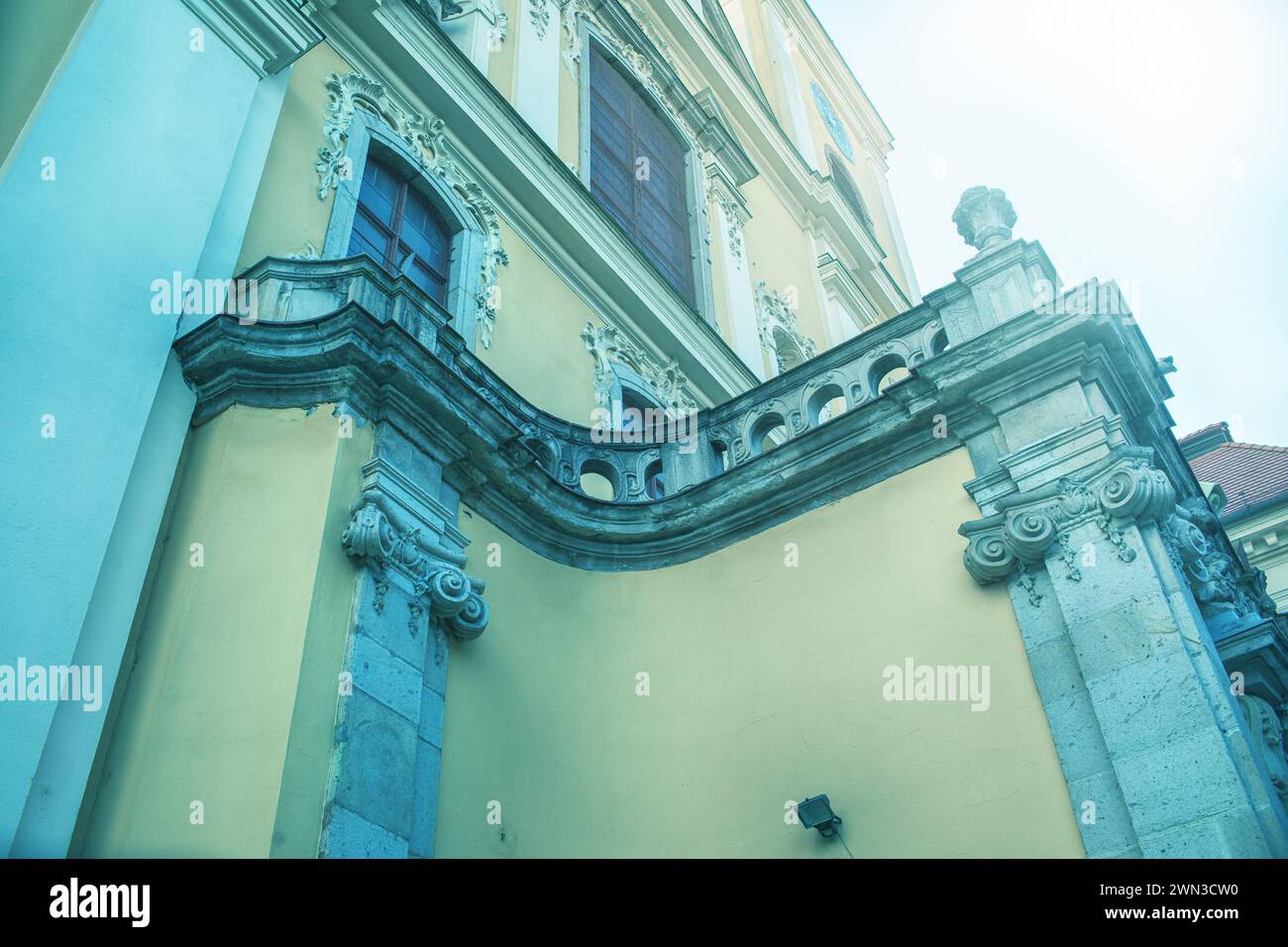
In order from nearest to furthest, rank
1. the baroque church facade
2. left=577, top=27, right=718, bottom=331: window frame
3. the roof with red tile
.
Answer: the baroque church facade, left=577, top=27, right=718, bottom=331: window frame, the roof with red tile

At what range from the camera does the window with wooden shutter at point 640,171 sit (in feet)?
42.9

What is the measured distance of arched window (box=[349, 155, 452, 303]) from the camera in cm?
916

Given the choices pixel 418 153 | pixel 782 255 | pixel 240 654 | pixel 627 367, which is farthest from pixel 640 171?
pixel 240 654

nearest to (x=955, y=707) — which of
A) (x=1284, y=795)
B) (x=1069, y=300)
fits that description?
(x=1284, y=795)

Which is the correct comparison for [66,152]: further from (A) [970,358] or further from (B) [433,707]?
(A) [970,358]

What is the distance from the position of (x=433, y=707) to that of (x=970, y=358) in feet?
12.2

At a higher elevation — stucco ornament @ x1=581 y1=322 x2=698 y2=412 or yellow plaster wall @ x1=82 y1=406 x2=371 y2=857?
stucco ornament @ x1=581 y1=322 x2=698 y2=412

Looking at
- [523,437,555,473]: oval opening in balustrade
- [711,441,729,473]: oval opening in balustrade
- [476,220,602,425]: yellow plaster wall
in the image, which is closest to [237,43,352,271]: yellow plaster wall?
[476,220,602,425]: yellow plaster wall

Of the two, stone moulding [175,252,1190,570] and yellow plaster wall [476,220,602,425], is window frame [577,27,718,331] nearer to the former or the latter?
yellow plaster wall [476,220,602,425]

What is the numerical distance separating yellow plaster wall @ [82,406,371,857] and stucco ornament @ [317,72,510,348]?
3.06 m

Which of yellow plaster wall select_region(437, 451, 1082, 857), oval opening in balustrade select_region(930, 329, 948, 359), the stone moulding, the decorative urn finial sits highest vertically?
the decorative urn finial

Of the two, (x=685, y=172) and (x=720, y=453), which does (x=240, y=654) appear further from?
(x=685, y=172)

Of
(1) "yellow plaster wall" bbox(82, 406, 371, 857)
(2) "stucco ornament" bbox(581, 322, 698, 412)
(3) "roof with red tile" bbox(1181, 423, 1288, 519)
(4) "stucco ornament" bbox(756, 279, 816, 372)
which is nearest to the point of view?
(1) "yellow plaster wall" bbox(82, 406, 371, 857)

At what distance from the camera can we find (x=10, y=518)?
529 cm
